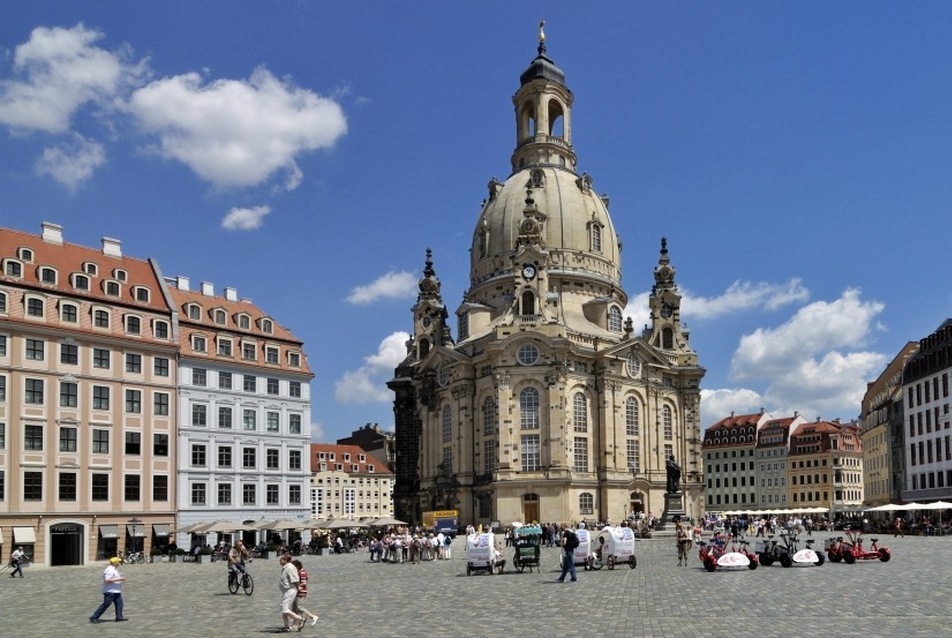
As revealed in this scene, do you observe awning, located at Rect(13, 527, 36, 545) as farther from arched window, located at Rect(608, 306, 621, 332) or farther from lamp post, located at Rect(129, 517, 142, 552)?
arched window, located at Rect(608, 306, 621, 332)

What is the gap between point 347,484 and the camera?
14212 centimetres

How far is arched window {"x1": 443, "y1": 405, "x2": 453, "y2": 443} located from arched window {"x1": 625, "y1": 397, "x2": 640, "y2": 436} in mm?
16846

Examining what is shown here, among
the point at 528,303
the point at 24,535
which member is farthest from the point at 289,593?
the point at 528,303

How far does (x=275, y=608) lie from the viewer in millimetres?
30766

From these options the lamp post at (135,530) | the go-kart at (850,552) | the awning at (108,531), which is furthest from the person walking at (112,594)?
the lamp post at (135,530)

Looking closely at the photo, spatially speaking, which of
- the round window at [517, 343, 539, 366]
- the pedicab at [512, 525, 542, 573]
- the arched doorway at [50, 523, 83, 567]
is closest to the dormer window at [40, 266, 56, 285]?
the arched doorway at [50, 523, 83, 567]

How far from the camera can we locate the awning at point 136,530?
65.1 meters

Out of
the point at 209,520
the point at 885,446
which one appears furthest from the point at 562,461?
the point at 885,446

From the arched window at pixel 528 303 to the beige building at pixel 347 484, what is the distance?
4855cm

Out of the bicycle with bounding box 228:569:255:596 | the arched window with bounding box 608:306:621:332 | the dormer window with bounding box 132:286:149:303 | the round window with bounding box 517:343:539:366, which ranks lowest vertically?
the bicycle with bounding box 228:569:255:596

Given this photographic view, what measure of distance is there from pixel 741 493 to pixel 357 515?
199ft

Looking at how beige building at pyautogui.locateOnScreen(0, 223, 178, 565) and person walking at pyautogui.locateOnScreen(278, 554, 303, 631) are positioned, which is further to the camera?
beige building at pyautogui.locateOnScreen(0, 223, 178, 565)

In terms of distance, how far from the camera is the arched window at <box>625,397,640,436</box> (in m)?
102

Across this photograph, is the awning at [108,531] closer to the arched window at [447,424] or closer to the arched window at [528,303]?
the arched window at [447,424]
